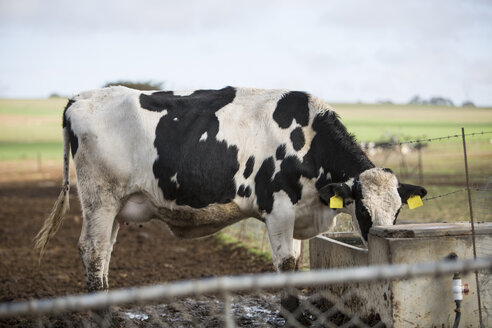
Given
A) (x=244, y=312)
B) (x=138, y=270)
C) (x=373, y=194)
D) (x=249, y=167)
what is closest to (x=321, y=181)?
(x=373, y=194)

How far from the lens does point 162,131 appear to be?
6.09 metres

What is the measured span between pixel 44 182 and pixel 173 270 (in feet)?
75.7

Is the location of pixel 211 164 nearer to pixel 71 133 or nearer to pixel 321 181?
pixel 321 181

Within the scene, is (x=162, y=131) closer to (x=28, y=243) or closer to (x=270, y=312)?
(x=270, y=312)

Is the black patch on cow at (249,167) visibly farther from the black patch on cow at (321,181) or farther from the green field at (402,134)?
the green field at (402,134)

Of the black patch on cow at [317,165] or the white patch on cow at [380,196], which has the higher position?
the black patch on cow at [317,165]

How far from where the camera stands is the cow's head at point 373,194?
5273mm

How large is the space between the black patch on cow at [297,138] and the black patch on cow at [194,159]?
65 cm

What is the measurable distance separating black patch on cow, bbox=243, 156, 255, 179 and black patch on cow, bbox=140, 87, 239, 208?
4.4 inches

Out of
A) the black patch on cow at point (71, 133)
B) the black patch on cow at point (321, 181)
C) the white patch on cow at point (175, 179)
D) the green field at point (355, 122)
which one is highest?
the green field at point (355, 122)

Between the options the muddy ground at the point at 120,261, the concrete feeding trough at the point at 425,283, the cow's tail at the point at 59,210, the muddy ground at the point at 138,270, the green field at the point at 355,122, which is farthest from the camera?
the green field at the point at 355,122

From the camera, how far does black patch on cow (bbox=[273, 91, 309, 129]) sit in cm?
600

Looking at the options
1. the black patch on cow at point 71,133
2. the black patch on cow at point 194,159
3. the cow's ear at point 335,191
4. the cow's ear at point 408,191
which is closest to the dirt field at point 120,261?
the black patch on cow at point 194,159

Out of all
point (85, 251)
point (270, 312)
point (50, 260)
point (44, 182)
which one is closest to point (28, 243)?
point (50, 260)
